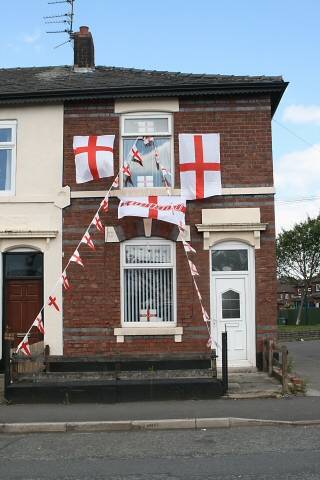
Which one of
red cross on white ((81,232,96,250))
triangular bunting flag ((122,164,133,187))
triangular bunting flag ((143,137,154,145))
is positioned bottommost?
red cross on white ((81,232,96,250))

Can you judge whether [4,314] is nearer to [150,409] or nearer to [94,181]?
[94,181]

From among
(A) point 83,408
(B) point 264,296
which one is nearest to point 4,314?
(A) point 83,408

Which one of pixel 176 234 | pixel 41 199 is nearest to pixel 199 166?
pixel 176 234

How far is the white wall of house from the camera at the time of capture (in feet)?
45.5

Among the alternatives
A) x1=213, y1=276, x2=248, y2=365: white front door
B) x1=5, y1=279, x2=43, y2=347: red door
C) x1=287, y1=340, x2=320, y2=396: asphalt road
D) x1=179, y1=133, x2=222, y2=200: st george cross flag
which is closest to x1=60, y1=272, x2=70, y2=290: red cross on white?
x1=5, y1=279, x2=43, y2=347: red door

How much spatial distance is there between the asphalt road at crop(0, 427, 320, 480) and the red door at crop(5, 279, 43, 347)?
17.8ft

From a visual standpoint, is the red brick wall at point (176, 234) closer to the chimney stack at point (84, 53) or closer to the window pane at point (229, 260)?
the window pane at point (229, 260)

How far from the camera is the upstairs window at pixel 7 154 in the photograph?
1427cm

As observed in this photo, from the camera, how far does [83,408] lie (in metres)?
10.2

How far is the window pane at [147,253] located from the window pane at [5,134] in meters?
3.78

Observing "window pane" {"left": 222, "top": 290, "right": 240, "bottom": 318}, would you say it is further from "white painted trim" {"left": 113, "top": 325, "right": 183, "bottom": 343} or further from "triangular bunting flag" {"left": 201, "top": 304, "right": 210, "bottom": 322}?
"white painted trim" {"left": 113, "top": 325, "right": 183, "bottom": 343}

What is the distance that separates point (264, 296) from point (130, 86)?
5536mm

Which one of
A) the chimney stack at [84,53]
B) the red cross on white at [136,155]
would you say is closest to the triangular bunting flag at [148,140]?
the red cross on white at [136,155]

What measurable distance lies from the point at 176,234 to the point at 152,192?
111cm
